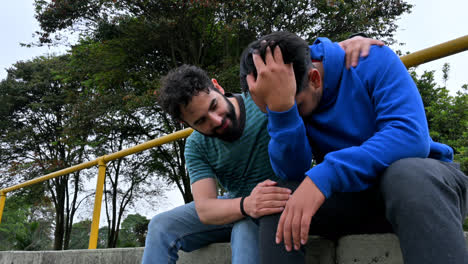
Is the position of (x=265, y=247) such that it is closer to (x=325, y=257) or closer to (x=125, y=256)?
(x=325, y=257)

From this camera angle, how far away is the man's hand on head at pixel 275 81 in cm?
88

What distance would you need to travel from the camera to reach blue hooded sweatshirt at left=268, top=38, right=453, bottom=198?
82 centimetres

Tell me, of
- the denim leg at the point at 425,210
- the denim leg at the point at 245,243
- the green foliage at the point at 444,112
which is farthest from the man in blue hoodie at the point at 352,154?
the green foliage at the point at 444,112

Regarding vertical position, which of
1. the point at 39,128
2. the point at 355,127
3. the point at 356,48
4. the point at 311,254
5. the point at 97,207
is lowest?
the point at 311,254

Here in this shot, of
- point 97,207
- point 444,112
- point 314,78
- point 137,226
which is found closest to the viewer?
point 314,78

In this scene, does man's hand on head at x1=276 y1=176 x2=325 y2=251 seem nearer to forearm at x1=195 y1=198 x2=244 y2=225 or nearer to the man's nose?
→ forearm at x1=195 y1=198 x2=244 y2=225

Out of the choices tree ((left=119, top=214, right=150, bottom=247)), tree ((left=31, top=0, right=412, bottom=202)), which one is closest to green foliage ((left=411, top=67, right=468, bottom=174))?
tree ((left=31, top=0, right=412, bottom=202))

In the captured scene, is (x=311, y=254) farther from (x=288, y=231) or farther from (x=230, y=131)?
(x=230, y=131)

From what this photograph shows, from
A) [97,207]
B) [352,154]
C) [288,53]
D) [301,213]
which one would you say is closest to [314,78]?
[288,53]

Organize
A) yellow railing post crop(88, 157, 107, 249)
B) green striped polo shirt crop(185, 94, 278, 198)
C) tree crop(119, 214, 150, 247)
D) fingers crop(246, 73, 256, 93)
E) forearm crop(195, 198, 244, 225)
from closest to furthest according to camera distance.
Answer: fingers crop(246, 73, 256, 93)
forearm crop(195, 198, 244, 225)
green striped polo shirt crop(185, 94, 278, 198)
yellow railing post crop(88, 157, 107, 249)
tree crop(119, 214, 150, 247)

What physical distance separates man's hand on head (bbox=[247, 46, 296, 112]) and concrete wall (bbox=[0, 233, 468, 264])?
44 centimetres

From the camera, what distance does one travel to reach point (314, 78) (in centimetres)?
103

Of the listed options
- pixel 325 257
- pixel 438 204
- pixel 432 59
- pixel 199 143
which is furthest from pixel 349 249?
pixel 432 59

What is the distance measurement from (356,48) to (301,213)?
21.6 inches
